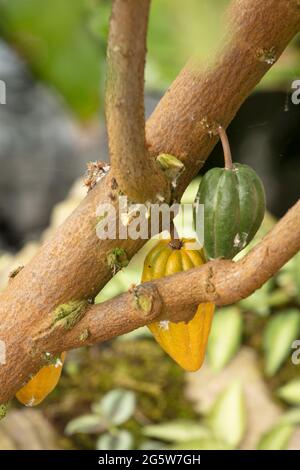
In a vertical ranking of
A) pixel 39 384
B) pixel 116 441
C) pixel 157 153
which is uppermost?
pixel 157 153

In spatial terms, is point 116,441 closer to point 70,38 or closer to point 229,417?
point 229,417

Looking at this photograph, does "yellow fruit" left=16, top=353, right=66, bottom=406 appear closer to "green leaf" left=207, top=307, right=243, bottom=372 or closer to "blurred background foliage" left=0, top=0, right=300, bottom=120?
"blurred background foliage" left=0, top=0, right=300, bottom=120

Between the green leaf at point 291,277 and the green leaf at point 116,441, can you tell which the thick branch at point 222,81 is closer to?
the green leaf at point 116,441

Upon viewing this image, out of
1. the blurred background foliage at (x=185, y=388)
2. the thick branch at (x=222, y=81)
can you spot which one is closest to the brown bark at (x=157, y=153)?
the thick branch at (x=222, y=81)

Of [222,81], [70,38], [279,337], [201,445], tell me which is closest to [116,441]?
[201,445]
